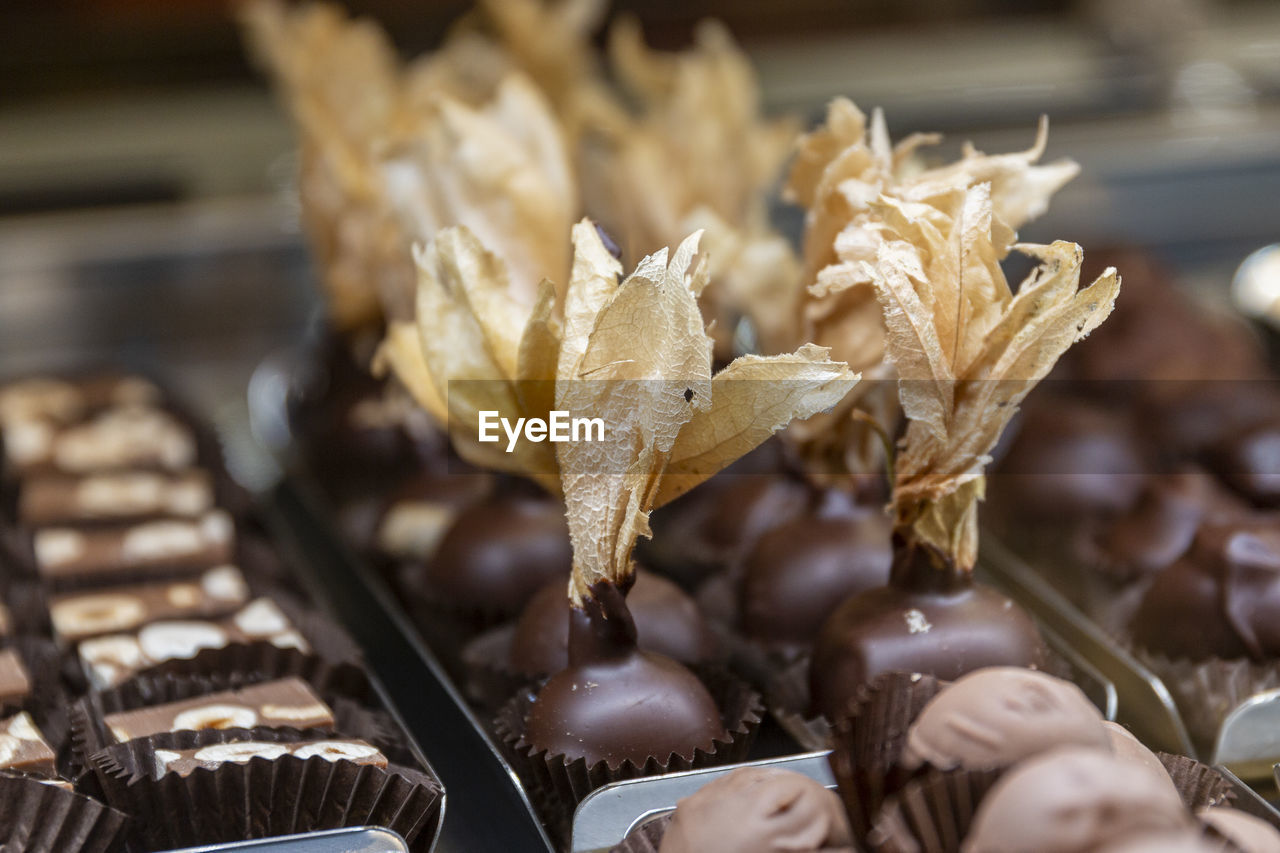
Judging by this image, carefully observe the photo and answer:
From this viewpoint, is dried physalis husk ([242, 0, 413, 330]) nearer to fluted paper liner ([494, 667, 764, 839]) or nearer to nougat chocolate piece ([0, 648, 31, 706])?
nougat chocolate piece ([0, 648, 31, 706])

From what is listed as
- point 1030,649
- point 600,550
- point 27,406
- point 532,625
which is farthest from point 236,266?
point 1030,649

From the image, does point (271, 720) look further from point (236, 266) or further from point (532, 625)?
point (236, 266)

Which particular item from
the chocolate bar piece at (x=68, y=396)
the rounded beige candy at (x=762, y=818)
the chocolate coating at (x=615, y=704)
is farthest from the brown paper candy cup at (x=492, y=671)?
the chocolate bar piece at (x=68, y=396)

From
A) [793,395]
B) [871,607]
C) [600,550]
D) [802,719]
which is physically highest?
[793,395]

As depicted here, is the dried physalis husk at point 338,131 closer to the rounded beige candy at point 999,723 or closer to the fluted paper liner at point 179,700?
the fluted paper liner at point 179,700

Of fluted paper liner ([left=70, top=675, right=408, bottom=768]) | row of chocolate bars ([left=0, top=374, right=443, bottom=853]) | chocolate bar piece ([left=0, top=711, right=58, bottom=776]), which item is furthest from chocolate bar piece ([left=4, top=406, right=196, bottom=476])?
chocolate bar piece ([left=0, top=711, right=58, bottom=776])

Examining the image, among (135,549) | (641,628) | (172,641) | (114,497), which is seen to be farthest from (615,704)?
(114,497)
